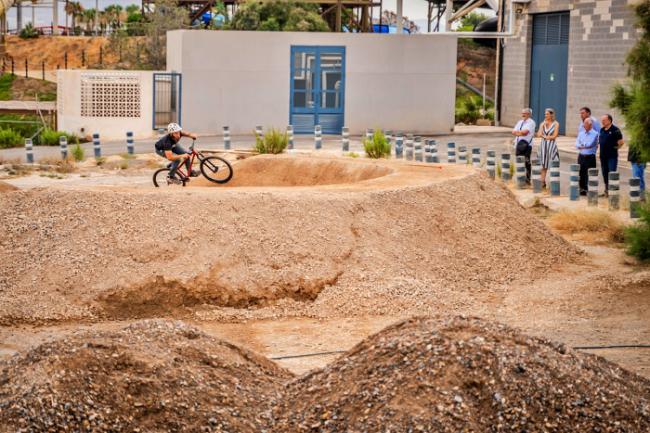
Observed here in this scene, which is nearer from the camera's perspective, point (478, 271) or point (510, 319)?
point (510, 319)

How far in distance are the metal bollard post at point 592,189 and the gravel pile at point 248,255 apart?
16.6 feet

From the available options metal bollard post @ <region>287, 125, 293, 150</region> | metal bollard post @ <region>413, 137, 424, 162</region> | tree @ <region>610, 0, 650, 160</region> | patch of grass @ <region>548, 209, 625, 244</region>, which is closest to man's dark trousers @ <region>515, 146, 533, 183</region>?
patch of grass @ <region>548, 209, 625, 244</region>

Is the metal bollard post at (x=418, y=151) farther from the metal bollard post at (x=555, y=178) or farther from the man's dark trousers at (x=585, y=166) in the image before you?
the man's dark trousers at (x=585, y=166)

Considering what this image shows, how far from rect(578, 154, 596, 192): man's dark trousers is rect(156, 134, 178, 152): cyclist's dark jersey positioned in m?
7.32

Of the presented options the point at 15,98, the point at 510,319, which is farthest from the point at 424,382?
the point at 15,98

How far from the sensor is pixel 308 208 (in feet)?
48.5

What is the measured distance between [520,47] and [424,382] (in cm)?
3239

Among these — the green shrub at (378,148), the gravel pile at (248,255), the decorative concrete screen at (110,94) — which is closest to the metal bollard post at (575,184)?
the gravel pile at (248,255)

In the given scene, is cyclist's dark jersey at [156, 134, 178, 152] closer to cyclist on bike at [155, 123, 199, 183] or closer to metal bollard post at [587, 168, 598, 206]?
cyclist on bike at [155, 123, 199, 183]

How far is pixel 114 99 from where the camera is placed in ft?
119

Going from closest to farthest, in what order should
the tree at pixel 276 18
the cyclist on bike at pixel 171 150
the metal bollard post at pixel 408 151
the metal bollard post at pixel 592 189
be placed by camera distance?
the metal bollard post at pixel 592 189, the cyclist on bike at pixel 171 150, the metal bollard post at pixel 408 151, the tree at pixel 276 18

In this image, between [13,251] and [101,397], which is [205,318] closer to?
[13,251]

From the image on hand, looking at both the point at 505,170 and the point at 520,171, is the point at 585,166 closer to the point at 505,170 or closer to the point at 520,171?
the point at 520,171

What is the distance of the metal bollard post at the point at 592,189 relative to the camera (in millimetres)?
20562
